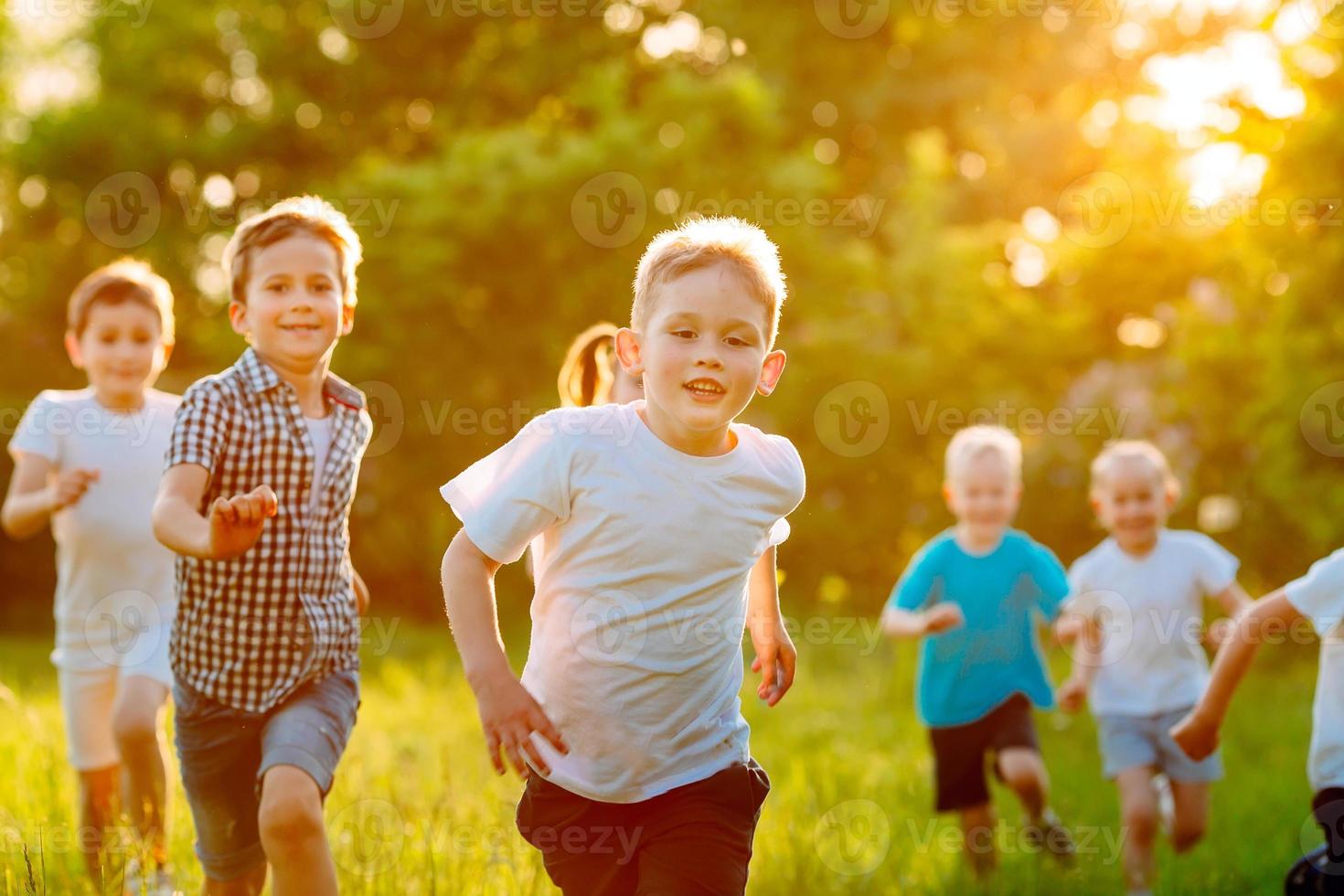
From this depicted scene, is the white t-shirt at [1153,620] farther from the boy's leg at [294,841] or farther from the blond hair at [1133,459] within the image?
the boy's leg at [294,841]

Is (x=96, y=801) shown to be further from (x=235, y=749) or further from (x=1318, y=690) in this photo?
(x=1318, y=690)

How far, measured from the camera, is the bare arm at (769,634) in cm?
358

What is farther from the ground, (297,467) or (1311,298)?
(1311,298)

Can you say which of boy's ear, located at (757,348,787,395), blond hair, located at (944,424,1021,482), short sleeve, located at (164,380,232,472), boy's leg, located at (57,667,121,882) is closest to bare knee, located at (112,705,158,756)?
boy's leg, located at (57,667,121,882)

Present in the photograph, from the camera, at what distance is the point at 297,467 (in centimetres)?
406

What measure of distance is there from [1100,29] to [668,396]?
91.0 feet

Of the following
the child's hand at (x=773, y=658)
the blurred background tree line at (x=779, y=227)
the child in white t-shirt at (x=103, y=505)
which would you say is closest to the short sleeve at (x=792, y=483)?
the child's hand at (x=773, y=658)

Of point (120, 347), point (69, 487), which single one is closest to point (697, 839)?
point (69, 487)

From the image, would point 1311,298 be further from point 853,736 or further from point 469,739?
point 469,739

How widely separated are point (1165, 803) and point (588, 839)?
4299 millimetres

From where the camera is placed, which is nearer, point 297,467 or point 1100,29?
point 297,467

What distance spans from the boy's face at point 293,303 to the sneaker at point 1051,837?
3.81m

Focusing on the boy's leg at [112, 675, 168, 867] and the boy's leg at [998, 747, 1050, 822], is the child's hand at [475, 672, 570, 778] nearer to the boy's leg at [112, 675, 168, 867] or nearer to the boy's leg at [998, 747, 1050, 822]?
the boy's leg at [112, 675, 168, 867]

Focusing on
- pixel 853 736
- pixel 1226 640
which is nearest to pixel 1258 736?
pixel 853 736
